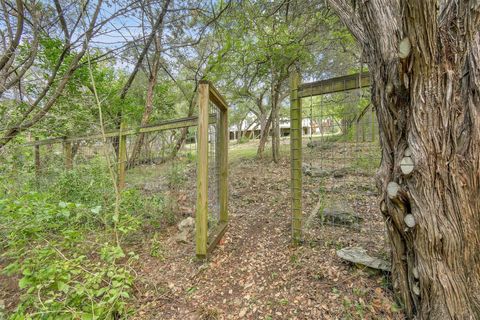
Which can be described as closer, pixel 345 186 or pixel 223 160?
pixel 223 160

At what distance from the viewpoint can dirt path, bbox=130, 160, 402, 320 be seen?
1699 millimetres

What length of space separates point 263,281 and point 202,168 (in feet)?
4.04

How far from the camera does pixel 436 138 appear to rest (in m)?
1.26

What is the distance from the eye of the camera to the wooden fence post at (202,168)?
211cm

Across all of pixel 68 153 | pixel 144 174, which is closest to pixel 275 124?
pixel 144 174

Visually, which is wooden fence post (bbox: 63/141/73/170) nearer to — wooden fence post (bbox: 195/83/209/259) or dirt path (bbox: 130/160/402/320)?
dirt path (bbox: 130/160/402/320)

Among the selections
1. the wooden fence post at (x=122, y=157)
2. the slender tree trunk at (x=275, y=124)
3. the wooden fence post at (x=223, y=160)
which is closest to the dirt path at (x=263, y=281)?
the wooden fence post at (x=223, y=160)

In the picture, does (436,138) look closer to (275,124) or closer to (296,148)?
(296,148)

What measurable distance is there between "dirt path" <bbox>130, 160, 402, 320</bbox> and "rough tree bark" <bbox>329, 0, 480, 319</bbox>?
48 centimetres

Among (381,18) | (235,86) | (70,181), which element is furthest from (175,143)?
(235,86)

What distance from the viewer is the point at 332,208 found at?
2.89m

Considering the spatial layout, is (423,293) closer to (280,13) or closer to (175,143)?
(175,143)

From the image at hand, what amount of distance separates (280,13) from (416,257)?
5.30m

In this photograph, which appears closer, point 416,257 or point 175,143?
point 416,257
